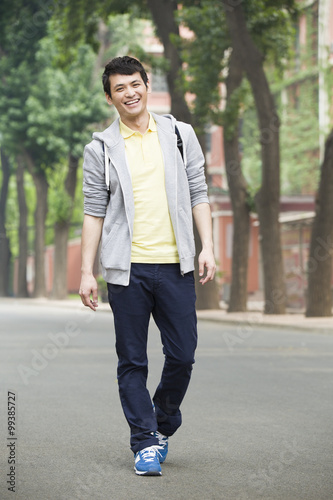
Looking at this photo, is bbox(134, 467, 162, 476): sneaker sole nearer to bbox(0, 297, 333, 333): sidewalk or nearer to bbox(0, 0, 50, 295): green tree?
bbox(0, 297, 333, 333): sidewalk

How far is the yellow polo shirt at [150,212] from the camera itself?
4.99 m

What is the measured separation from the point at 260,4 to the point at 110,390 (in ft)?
44.6

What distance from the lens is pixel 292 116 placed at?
151ft

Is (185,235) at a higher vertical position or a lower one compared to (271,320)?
higher

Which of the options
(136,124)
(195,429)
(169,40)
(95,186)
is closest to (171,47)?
(169,40)

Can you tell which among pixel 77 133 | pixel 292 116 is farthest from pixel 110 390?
pixel 292 116

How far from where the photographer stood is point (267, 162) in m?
21.7

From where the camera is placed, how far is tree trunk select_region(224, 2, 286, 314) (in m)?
21.3

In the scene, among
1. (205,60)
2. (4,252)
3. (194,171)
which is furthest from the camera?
(4,252)

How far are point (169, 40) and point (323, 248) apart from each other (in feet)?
26.5

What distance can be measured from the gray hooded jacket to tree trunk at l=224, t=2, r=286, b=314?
647 inches

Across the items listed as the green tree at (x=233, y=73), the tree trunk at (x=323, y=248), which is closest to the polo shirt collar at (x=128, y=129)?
the tree trunk at (x=323, y=248)

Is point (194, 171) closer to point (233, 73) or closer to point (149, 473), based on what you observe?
point (149, 473)

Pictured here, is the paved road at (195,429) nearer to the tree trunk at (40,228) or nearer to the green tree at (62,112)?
the green tree at (62,112)
